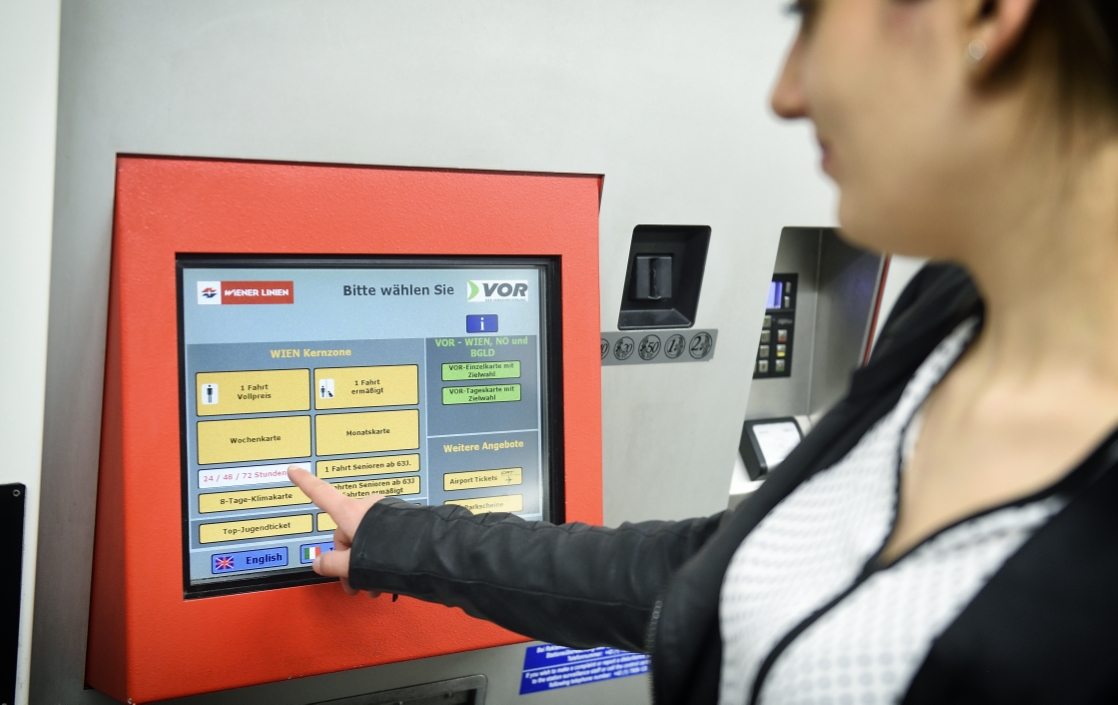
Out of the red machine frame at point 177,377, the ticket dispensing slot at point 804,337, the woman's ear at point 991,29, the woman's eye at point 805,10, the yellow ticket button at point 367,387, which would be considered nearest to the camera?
the woman's ear at point 991,29

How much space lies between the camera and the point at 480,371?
1290mm

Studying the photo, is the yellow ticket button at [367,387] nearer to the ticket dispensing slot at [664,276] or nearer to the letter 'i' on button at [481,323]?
the letter 'i' on button at [481,323]

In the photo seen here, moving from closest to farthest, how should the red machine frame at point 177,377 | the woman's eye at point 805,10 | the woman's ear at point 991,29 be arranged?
1. the woman's ear at point 991,29
2. the woman's eye at point 805,10
3. the red machine frame at point 177,377

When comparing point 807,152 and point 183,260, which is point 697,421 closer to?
point 807,152

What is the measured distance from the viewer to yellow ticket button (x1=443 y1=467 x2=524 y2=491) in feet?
4.23

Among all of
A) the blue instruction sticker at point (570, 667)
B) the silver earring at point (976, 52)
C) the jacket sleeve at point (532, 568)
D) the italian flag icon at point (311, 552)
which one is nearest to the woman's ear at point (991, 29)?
A: the silver earring at point (976, 52)

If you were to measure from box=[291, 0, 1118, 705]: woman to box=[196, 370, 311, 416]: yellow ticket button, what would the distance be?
0.58 metres

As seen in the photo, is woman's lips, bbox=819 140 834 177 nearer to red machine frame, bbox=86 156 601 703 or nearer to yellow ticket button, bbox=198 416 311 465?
red machine frame, bbox=86 156 601 703

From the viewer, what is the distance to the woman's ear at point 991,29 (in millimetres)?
562

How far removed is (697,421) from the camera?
1.63 metres

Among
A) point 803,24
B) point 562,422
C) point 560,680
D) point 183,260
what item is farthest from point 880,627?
point 560,680

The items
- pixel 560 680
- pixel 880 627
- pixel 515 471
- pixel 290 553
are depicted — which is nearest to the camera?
pixel 880 627

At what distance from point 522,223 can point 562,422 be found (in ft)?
0.98

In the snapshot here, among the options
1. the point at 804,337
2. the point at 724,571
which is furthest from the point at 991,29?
the point at 804,337
